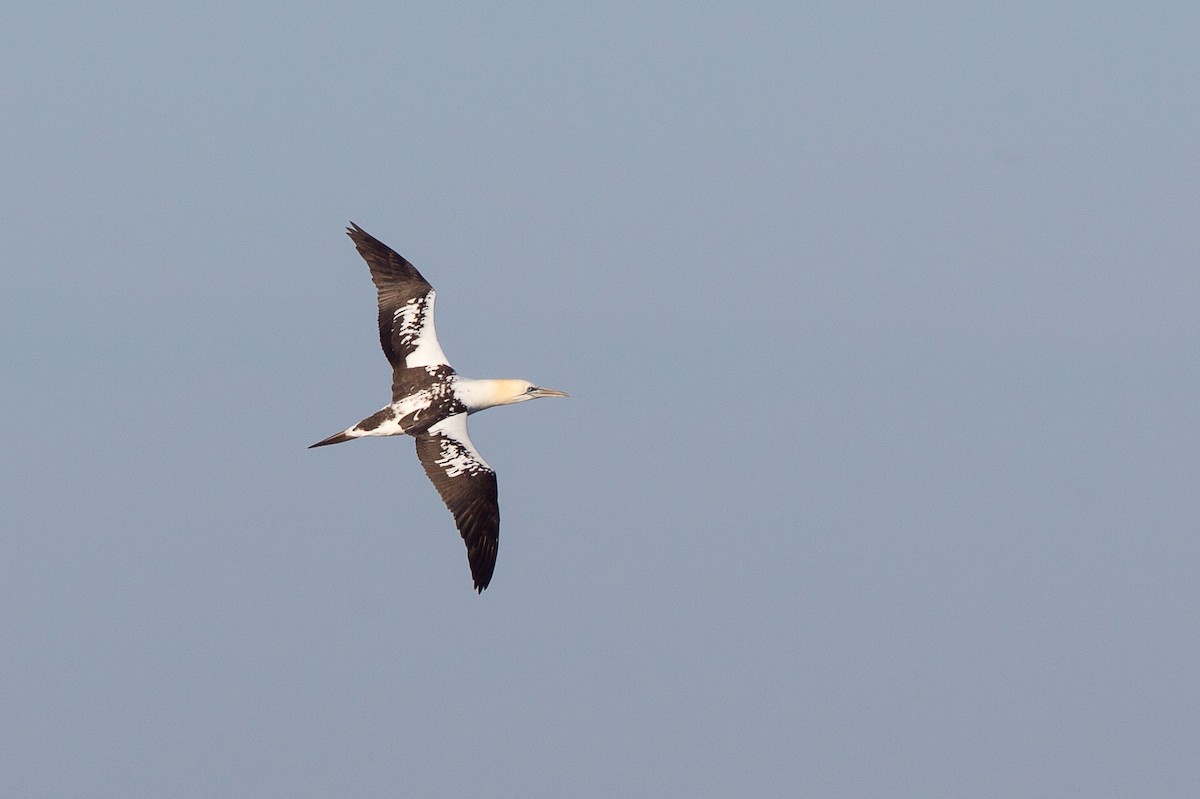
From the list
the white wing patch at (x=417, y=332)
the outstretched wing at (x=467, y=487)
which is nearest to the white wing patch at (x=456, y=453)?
the outstretched wing at (x=467, y=487)

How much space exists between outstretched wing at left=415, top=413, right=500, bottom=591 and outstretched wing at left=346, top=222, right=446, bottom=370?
69.0 inches

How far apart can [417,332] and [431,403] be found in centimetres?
173

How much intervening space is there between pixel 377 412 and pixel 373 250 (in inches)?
146

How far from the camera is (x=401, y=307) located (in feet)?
153

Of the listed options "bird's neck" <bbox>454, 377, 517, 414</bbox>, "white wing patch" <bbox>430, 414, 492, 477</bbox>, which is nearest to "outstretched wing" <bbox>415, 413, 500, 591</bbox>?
"white wing patch" <bbox>430, 414, 492, 477</bbox>

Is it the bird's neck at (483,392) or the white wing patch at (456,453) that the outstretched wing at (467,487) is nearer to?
the white wing patch at (456,453)

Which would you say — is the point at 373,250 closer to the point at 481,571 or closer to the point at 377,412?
the point at 377,412

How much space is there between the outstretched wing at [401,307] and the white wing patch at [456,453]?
5.16ft

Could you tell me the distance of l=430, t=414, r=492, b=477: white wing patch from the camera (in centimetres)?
4566

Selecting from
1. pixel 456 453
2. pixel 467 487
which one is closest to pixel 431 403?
pixel 456 453

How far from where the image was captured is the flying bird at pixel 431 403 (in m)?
45.4

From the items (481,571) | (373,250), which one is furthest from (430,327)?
(481,571)

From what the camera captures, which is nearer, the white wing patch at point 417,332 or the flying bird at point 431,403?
the flying bird at point 431,403

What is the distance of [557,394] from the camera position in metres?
47.9
